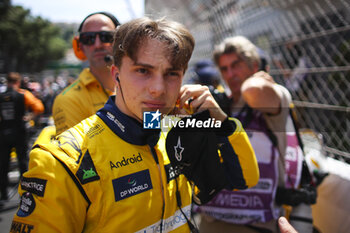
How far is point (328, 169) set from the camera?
201cm

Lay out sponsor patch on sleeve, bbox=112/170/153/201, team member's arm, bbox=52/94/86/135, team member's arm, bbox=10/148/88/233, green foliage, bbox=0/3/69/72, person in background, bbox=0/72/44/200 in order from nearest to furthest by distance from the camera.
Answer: team member's arm, bbox=10/148/88/233 < sponsor patch on sleeve, bbox=112/170/153/201 < team member's arm, bbox=52/94/86/135 < person in background, bbox=0/72/44/200 < green foliage, bbox=0/3/69/72

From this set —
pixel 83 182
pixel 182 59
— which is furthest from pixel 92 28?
pixel 83 182

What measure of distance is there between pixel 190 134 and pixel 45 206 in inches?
24.4

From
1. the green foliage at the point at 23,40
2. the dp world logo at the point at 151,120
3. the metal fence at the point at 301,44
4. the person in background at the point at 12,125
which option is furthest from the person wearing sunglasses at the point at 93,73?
the green foliage at the point at 23,40

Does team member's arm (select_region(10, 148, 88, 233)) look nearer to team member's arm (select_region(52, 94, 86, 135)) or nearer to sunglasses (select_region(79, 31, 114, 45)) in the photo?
team member's arm (select_region(52, 94, 86, 135))

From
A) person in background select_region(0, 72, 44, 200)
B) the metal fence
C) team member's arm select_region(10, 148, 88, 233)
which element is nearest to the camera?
team member's arm select_region(10, 148, 88, 233)

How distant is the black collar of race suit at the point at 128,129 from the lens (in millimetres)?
996

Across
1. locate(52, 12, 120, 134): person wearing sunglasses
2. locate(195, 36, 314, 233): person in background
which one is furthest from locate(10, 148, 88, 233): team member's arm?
locate(195, 36, 314, 233): person in background

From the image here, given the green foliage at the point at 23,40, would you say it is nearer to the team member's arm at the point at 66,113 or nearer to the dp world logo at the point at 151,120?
the team member's arm at the point at 66,113

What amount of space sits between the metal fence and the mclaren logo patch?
2.30 m

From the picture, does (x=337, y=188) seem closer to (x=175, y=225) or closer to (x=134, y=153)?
(x=175, y=225)

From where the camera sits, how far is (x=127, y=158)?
3.17 feet

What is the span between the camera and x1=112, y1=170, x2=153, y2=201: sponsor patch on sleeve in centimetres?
90

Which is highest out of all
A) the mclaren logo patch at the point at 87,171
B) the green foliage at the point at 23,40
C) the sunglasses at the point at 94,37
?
the sunglasses at the point at 94,37
